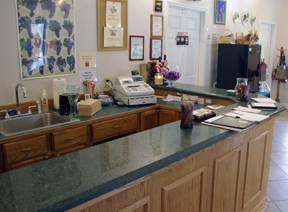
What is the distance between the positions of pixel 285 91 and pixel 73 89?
19.7ft

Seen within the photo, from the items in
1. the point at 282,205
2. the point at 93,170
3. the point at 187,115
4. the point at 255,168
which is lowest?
the point at 282,205

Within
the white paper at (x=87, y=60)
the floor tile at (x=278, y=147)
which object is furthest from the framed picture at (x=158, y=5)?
the floor tile at (x=278, y=147)

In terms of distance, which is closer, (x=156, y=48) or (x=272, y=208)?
(x=272, y=208)

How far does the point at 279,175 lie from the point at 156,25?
2517 mm

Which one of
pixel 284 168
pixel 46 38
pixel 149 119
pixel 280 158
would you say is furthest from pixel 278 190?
pixel 46 38

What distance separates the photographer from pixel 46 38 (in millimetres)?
2779

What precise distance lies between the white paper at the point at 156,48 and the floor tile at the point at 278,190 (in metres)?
2.19

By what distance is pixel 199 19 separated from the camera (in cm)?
460

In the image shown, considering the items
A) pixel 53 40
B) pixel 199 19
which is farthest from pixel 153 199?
pixel 199 19

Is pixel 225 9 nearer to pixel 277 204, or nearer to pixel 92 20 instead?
pixel 92 20

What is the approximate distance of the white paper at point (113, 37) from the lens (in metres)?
3.26

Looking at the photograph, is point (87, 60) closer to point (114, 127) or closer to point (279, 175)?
point (114, 127)

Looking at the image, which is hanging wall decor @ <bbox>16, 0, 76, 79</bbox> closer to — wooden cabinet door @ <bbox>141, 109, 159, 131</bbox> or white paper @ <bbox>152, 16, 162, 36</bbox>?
wooden cabinet door @ <bbox>141, 109, 159, 131</bbox>

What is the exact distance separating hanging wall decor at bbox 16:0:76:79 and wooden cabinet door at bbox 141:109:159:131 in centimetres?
94
